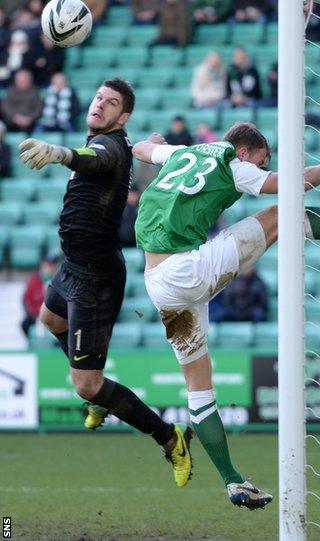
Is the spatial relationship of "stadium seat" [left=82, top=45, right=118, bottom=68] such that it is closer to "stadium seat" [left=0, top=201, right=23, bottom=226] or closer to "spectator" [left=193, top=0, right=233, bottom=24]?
"spectator" [left=193, top=0, right=233, bottom=24]

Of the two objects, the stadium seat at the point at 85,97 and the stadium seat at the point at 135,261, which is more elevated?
the stadium seat at the point at 85,97

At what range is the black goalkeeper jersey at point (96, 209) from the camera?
24.8ft

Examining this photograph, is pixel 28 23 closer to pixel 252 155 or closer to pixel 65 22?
pixel 65 22

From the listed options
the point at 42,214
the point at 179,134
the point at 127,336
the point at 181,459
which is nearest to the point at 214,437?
the point at 181,459

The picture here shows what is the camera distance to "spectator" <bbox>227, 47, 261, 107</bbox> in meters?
17.0

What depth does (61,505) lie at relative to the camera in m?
8.07

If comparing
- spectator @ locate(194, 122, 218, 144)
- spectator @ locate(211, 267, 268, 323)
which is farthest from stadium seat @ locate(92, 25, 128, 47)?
spectator @ locate(211, 267, 268, 323)

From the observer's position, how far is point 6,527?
22.8 ft

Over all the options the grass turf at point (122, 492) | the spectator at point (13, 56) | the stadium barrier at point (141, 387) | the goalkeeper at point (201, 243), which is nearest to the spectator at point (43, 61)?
the spectator at point (13, 56)

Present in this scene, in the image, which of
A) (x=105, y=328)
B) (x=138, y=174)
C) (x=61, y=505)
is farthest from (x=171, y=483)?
(x=138, y=174)

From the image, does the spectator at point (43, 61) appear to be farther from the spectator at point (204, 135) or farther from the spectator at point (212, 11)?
the spectator at point (204, 135)

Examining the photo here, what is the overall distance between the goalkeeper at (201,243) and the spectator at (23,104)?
10.5 m

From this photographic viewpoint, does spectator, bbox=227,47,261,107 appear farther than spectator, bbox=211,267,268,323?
Yes

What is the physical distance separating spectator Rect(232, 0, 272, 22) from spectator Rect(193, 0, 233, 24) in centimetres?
19
